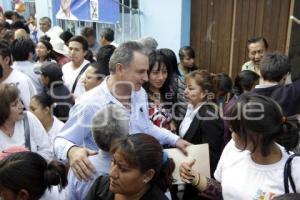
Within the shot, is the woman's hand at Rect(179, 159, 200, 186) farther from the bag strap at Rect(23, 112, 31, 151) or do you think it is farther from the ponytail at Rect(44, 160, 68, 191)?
the bag strap at Rect(23, 112, 31, 151)

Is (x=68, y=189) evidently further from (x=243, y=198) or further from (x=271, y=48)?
(x=271, y=48)

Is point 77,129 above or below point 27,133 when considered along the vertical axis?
above

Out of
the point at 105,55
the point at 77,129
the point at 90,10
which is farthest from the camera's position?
the point at 90,10

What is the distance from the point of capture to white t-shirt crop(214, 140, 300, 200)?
1.82 meters

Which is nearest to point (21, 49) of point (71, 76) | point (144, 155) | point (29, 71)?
point (29, 71)

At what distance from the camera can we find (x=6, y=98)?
2555mm

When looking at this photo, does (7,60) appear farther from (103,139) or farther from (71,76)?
(103,139)

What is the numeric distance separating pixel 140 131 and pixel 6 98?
986 millimetres

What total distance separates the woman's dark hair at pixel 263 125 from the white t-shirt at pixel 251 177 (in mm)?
93

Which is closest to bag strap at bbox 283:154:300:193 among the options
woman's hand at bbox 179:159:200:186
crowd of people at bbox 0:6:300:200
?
crowd of people at bbox 0:6:300:200

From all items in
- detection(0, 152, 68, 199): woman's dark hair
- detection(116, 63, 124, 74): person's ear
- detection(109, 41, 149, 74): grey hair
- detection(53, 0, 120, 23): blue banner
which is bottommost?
detection(0, 152, 68, 199): woman's dark hair

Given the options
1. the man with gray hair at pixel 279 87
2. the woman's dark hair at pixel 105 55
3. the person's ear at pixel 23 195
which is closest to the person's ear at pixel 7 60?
the woman's dark hair at pixel 105 55

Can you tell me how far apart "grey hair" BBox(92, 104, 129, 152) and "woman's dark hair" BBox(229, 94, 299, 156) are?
59 centimetres

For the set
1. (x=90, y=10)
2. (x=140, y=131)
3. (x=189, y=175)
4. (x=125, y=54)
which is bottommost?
(x=189, y=175)
